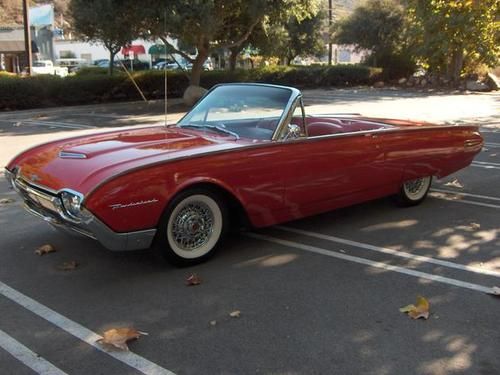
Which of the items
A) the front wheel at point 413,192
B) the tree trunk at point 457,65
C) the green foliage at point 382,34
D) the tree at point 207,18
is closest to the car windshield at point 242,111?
the front wheel at point 413,192

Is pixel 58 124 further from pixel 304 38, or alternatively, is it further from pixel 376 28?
pixel 376 28

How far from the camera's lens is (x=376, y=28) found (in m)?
35.3

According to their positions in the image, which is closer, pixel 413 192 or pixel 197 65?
pixel 413 192

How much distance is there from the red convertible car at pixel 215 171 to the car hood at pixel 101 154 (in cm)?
1

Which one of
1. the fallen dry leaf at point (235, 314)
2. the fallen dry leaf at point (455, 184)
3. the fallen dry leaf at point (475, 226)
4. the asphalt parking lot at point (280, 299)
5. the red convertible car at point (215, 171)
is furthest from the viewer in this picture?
the fallen dry leaf at point (455, 184)

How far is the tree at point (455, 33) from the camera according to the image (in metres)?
28.5

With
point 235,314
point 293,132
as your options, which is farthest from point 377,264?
point 235,314

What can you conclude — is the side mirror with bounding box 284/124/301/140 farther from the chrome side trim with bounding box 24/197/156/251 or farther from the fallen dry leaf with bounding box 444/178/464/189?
the fallen dry leaf with bounding box 444/178/464/189

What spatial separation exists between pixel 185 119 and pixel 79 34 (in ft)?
58.8

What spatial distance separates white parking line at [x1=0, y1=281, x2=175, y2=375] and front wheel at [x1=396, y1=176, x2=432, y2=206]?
12.8 ft

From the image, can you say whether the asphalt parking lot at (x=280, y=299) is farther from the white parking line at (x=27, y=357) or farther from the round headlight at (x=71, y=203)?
the round headlight at (x=71, y=203)

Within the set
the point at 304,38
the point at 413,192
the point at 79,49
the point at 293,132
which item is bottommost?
the point at 413,192

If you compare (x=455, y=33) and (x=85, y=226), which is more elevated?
(x=455, y=33)

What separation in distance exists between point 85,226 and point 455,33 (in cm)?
2912
